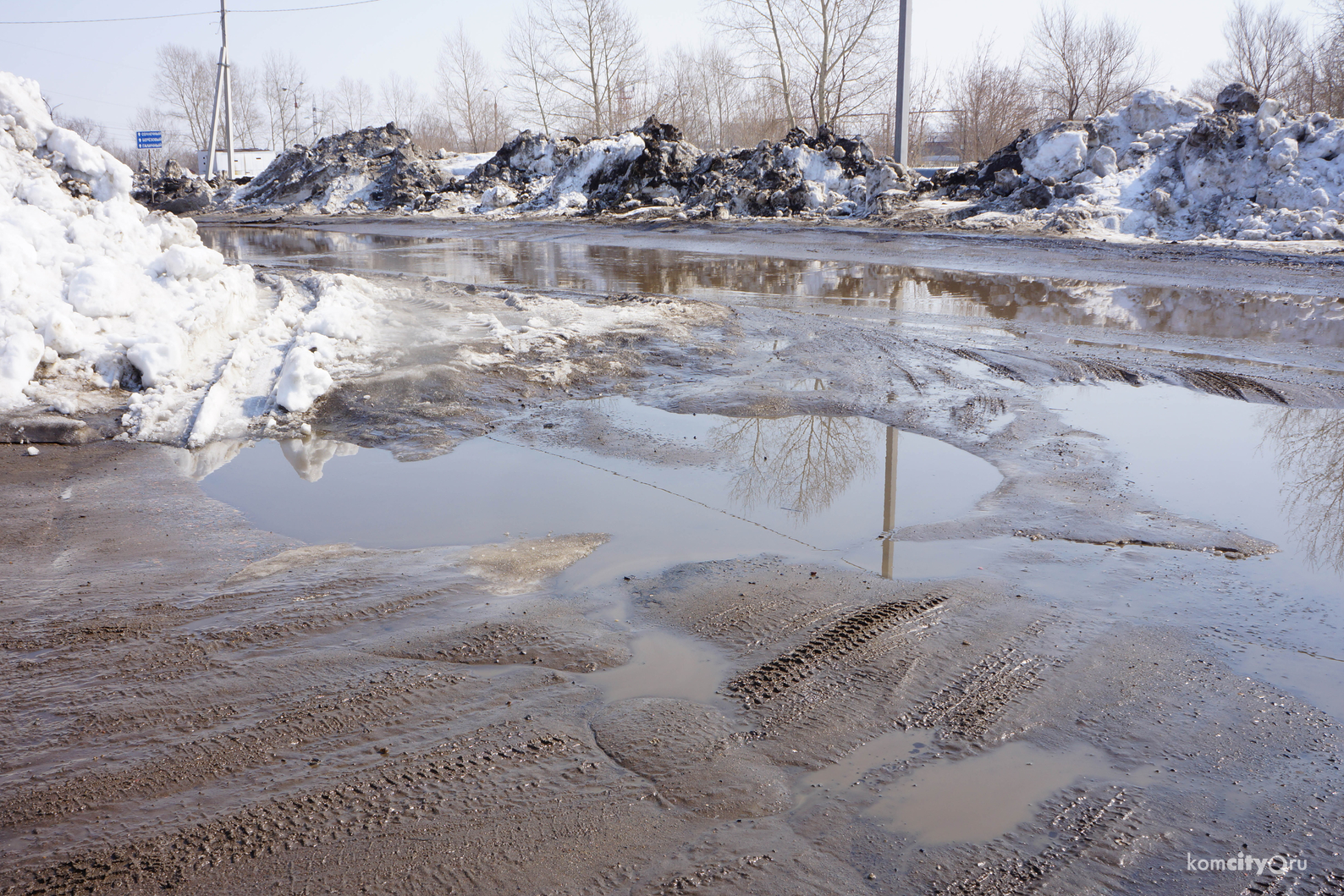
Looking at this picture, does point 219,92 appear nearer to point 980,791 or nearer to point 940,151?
point 940,151

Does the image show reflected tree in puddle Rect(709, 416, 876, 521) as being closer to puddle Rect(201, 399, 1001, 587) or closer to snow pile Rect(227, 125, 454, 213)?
puddle Rect(201, 399, 1001, 587)

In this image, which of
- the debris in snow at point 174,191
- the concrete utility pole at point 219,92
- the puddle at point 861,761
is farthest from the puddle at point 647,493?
the concrete utility pole at point 219,92

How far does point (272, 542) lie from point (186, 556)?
0.37 metres

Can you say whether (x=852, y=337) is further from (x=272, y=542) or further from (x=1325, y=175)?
(x=1325, y=175)

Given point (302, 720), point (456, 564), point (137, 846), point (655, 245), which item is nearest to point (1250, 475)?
point (456, 564)

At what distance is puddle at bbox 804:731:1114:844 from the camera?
233 centimetres

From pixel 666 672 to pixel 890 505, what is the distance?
1971mm

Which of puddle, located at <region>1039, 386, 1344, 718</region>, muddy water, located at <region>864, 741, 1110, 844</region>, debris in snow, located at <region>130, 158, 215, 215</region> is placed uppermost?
debris in snow, located at <region>130, 158, 215, 215</region>

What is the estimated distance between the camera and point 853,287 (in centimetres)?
1203

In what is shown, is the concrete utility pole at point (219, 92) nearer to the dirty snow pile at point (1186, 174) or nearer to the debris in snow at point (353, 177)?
the debris in snow at point (353, 177)

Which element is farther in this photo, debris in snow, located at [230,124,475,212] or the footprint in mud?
debris in snow, located at [230,124,475,212]

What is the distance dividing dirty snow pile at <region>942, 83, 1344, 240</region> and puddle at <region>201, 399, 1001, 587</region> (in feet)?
48.1

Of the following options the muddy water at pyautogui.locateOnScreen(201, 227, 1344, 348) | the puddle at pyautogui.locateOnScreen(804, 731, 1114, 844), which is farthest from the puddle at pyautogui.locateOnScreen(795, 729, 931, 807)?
the muddy water at pyautogui.locateOnScreen(201, 227, 1344, 348)

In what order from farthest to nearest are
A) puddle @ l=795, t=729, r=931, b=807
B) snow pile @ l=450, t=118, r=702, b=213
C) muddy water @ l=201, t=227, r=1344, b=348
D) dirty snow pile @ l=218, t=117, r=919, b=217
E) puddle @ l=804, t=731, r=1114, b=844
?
snow pile @ l=450, t=118, r=702, b=213 < dirty snow pile @ l=218, t=117, r=919, b=217 < muddy water @ l=201, t=227, r=1344, b=348 < puddle @ l=795, t=729, r=931, b=807 < puddle @ l=804, t=731, r=1114, b=844
